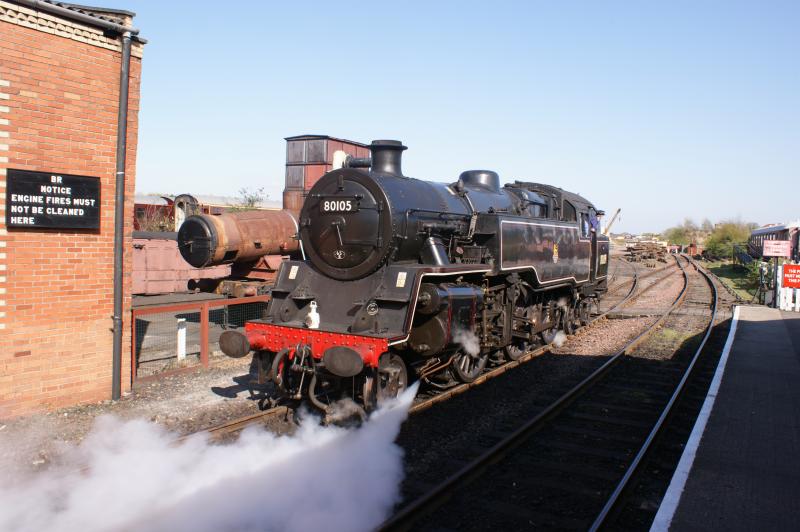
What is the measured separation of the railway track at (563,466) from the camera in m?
4.51

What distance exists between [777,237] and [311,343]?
3538 centimetres

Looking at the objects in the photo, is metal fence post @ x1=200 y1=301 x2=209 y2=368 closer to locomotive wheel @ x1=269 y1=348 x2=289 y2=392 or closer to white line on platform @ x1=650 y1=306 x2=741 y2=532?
locomotive wheel @ x1=269 y1=348 x2=289 y2=392

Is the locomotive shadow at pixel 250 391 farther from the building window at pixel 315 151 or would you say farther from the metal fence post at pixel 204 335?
the building window at pixel 315 151

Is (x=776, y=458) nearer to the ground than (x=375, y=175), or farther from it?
nearer to the ground

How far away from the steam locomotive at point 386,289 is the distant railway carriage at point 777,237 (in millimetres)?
26650

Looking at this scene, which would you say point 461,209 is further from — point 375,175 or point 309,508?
point 309,508

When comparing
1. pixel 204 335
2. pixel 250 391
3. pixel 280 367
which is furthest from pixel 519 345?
pixel 204 335

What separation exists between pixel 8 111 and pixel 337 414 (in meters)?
4.97

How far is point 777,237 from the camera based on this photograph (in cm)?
3362

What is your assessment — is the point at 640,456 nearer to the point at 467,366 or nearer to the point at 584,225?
the point at 467,366

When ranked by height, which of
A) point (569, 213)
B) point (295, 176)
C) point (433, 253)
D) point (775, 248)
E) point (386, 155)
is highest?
point (295, 176)

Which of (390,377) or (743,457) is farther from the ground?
(390,377)

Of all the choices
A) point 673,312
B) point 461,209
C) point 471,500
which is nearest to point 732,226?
point 673,312

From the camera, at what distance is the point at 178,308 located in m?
8.62
